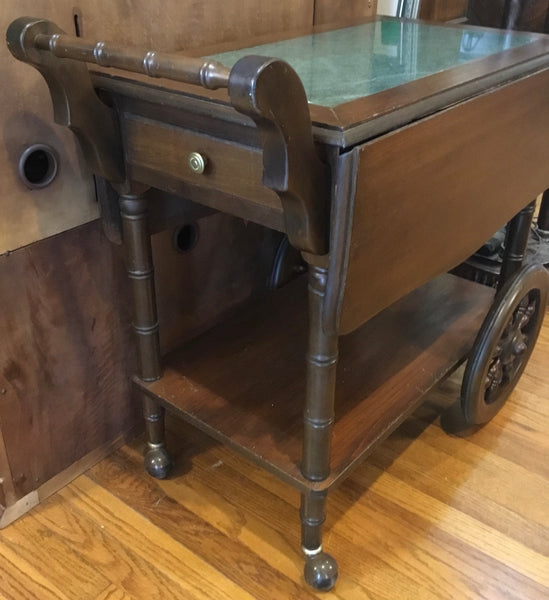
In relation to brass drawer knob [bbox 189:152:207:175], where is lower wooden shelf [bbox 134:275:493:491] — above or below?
below

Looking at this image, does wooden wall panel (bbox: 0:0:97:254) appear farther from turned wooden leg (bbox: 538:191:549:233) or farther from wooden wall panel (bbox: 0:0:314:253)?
turned wooden leg (bbox: 538:191:549:233)

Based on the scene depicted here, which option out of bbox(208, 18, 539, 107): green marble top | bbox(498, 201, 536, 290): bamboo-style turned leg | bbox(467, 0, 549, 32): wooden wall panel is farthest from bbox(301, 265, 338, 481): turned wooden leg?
bbox(467, 0, 549, 32): wooden wall panel

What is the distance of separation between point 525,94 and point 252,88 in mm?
557

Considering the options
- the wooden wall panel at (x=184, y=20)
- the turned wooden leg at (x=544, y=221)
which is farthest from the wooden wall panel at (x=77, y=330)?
the turned wooden leg at (x=544, y=221)

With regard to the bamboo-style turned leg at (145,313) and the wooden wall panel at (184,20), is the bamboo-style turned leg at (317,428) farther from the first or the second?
the wooden wall panel at (184,20)

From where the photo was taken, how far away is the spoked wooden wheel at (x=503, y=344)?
1.23m

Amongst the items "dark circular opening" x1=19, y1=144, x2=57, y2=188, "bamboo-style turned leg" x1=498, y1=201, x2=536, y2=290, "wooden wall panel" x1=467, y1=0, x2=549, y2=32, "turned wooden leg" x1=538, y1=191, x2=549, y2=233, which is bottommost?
"turned wooden leg" x1=538, y1=191, x2=549, y2=233

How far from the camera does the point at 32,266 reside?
103 cm

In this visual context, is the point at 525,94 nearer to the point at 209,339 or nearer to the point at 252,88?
the point at 252,88

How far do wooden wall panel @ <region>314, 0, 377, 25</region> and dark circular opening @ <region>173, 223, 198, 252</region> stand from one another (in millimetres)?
494

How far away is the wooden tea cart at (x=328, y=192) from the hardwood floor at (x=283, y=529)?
7 centimetres

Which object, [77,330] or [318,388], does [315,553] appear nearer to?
[318,388]

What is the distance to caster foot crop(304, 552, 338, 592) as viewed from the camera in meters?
1.06

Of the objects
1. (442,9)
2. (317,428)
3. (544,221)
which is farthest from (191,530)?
(442,9)
